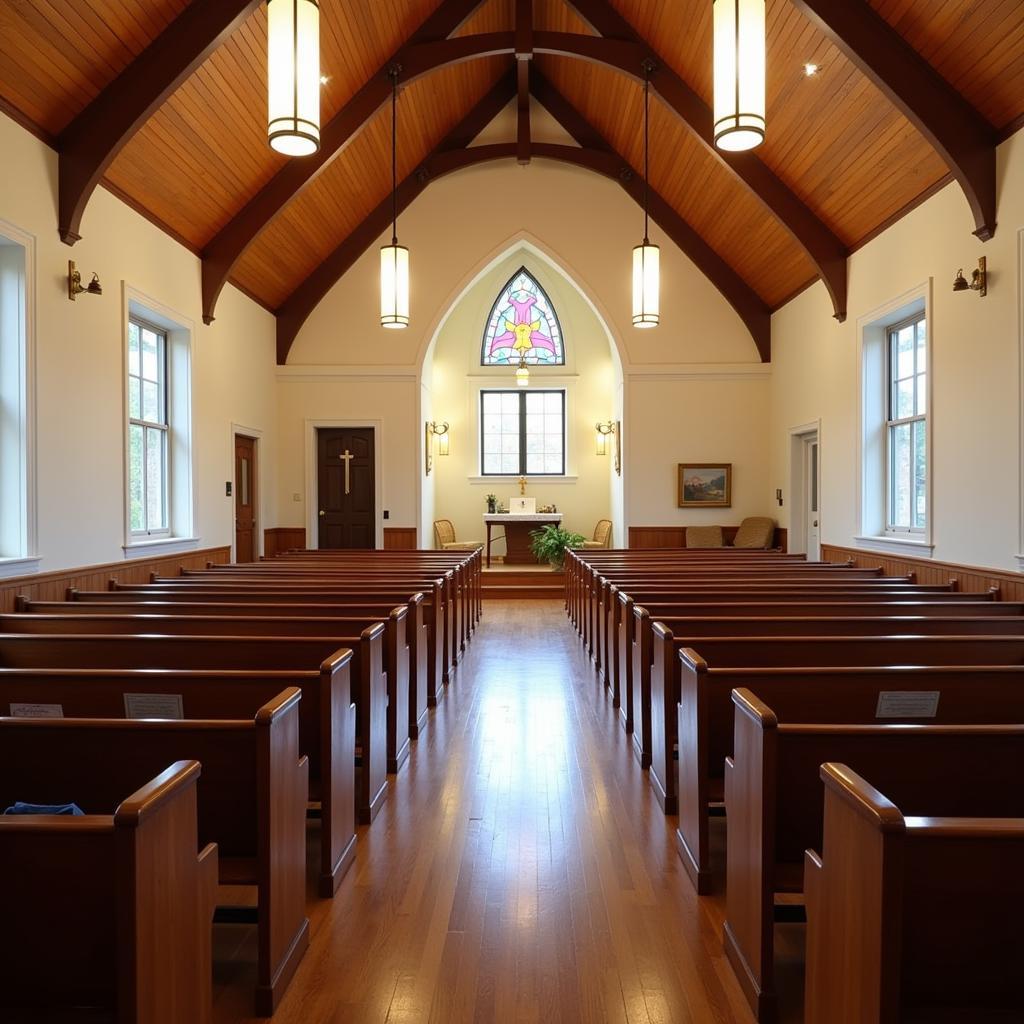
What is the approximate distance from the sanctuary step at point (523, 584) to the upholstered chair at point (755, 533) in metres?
2.25

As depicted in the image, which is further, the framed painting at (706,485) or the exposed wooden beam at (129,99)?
the framed painting at (706,485)

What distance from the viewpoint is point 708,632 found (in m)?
3.64

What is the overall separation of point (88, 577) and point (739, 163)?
251 inches

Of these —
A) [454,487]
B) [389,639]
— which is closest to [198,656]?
[389,639]

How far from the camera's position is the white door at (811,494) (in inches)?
372

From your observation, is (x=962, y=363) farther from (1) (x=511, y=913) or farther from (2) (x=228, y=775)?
(2) (x=228, y=775)

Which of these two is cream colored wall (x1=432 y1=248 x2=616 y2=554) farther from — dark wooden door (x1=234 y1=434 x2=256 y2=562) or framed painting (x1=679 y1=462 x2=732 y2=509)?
dark wooden door (x1=234 y1=434 x2=256 y2=562)

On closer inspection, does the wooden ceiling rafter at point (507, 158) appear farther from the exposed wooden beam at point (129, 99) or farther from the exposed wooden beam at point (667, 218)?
the exposed wooden beam at point (129, 99)

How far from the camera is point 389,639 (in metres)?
3.74

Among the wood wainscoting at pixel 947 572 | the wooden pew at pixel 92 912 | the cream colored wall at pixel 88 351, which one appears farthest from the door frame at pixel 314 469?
the wooden pew at pixel 92 912

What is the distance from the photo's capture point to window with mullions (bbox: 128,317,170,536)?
22.2 ft

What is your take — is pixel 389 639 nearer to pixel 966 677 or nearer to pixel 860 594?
pixel 966 677

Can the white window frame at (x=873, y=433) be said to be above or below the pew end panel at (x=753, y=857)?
above

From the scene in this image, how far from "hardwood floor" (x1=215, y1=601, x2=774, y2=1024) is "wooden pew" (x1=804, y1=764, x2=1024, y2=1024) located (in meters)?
0.72
